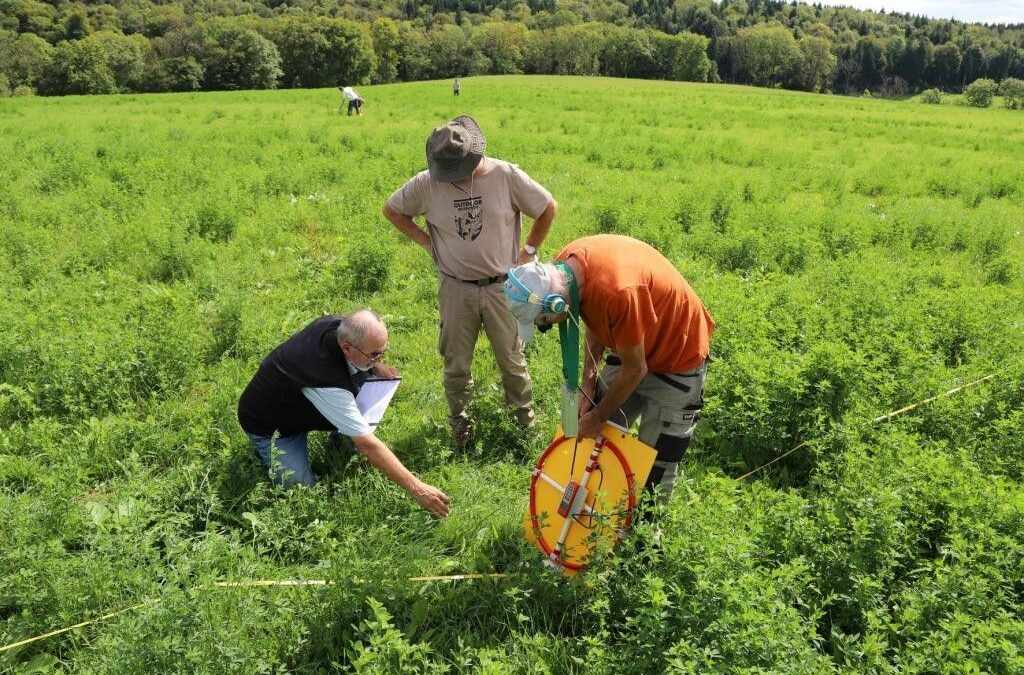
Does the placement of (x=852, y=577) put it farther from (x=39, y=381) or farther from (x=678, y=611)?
(x=39, y=381)

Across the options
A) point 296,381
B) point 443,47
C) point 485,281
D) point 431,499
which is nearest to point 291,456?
point 296,381

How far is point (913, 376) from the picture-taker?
526 centimetres

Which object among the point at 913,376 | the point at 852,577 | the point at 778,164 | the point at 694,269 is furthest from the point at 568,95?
the point at 852,577

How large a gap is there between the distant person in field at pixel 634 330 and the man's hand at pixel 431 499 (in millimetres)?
921

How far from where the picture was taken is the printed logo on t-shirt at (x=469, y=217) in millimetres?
4559

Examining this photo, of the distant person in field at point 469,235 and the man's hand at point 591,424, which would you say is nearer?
the man's hand at point 591,424

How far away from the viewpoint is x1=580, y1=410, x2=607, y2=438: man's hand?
3.60 metres

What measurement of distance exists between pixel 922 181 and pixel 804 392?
36.1ft

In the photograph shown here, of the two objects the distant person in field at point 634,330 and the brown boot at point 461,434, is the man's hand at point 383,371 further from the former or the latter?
the distant person in field at point 634,330

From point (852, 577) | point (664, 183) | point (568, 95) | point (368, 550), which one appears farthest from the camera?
point (568, 95)

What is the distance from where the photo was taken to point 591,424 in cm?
364

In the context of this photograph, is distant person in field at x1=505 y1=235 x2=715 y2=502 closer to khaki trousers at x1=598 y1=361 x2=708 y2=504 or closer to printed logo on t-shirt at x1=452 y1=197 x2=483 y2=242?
khaki trousers at x1=598 y1=361 x2=708 y2=504

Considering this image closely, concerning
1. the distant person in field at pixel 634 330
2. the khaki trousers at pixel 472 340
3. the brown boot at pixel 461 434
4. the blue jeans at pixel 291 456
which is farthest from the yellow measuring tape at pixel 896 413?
the blue jeans at pixel 291 456

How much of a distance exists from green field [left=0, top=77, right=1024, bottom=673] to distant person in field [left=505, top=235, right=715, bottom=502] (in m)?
0.44
